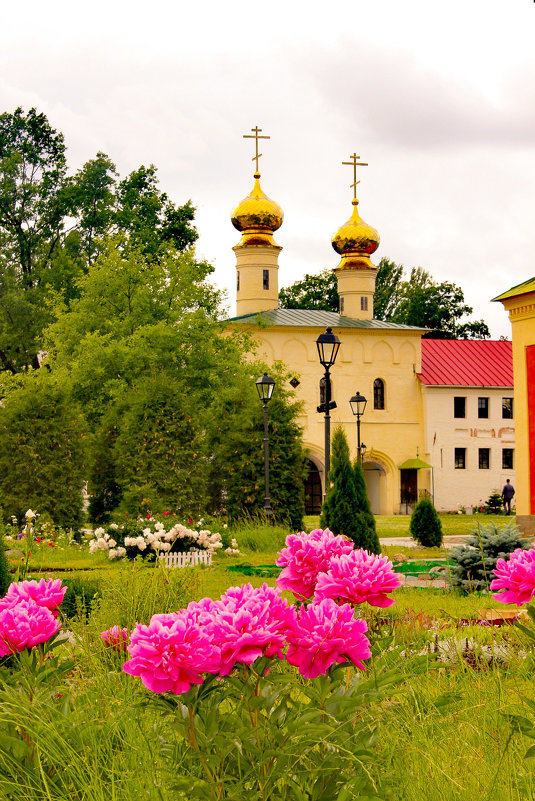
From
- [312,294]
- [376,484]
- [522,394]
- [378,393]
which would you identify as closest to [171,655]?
[522,394]

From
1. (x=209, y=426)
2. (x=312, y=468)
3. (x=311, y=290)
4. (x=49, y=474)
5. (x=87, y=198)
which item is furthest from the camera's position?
(x=311, y=290)

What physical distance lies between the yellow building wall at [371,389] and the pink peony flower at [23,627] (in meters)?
34.8

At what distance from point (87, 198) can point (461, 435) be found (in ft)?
61.4

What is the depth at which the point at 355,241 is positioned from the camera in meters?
39.9

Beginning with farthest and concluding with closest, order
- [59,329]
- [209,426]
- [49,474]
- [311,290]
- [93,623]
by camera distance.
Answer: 1. [311,290]
2. [59,329]
3. [209,426]
4. [49,474]
5. [93,623]

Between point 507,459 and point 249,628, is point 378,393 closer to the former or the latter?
point 507,459

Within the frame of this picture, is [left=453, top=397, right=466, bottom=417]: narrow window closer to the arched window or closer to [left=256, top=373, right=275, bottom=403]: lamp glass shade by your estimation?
the arched window

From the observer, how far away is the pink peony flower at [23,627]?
2896 millimetres

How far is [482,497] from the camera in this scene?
40.3 m

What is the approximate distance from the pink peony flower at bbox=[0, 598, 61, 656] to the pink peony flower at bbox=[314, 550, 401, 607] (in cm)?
87

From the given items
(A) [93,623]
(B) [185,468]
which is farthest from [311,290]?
(A) [93,623]

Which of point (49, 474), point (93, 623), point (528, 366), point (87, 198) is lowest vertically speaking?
point (93, 623)

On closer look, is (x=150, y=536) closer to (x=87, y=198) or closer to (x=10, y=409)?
(x=10, y=409)

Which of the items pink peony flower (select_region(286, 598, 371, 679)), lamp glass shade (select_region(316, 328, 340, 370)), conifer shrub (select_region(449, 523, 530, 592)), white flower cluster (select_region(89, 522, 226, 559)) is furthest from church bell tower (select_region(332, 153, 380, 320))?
pink peony flower (select_region(286, 598, 371, 679))
